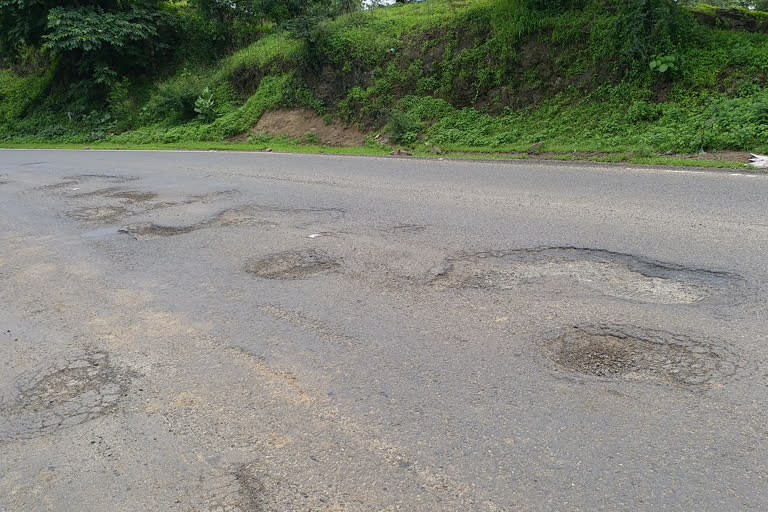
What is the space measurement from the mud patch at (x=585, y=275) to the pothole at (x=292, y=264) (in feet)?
3.81

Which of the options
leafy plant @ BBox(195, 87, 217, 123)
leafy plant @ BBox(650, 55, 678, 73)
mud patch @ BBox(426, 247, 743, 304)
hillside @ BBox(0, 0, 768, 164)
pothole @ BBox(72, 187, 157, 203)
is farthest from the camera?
leafy plant @ BBox(195, 87, 217, 123)

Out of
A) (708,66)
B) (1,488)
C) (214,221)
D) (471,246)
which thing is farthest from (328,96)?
(1,488)

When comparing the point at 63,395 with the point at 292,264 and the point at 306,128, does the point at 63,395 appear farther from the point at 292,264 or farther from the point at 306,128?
the point at 306,128

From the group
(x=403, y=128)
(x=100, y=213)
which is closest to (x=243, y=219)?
(x=100, y=213)

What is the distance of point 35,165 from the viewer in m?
16.2

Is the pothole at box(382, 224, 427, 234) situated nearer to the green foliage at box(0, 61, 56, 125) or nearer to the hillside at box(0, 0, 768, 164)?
the hillside at box(0, 0, 768, 164)

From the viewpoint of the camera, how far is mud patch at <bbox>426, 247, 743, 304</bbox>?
473 cm

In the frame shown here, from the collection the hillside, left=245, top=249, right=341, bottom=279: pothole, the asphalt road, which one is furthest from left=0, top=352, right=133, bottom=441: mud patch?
the hillside

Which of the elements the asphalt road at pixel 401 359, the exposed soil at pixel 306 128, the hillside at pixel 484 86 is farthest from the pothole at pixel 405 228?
the exposed soil at pixel 306 128

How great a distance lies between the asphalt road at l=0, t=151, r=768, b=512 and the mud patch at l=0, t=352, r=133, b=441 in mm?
19

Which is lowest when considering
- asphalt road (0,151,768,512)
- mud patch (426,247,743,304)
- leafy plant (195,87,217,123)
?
asphalt road (0,151,768,512)

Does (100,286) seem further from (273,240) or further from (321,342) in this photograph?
(321,342)

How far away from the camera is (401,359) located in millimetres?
4000

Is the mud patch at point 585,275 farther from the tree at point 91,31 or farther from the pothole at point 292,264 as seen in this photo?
the tree at point 91,31
